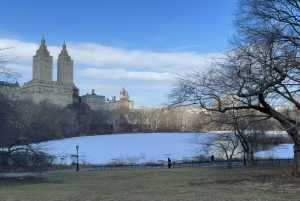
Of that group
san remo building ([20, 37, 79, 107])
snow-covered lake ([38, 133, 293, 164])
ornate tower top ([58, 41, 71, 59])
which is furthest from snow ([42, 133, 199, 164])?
ornate tower top ([58, 41, 71, 59])

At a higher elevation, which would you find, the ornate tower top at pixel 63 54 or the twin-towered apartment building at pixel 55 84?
the ornate tower top at pixel 63 54

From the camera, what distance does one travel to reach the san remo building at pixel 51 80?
154913 mm

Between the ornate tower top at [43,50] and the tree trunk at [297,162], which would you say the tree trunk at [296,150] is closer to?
the tree trunk at [297,162]

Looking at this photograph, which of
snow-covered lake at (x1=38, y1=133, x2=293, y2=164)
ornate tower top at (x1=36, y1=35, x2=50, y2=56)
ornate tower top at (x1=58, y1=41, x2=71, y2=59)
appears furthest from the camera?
ornate tower top at (x1=58, y1=41, x2=71, y2=59)

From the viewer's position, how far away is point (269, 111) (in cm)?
1116

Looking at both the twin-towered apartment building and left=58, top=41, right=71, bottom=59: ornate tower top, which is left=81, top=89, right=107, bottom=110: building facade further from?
left=58, top=41, right=71, bottom=59: ornate tower top

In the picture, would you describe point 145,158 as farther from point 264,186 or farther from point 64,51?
point 64,51

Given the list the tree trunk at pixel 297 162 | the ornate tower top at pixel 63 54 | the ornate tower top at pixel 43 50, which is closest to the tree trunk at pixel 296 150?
the tree trunk at pixel 297 162

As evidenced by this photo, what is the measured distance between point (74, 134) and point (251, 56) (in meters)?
79.5

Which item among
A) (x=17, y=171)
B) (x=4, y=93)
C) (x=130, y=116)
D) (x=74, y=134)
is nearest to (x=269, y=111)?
(x=4, y=93)

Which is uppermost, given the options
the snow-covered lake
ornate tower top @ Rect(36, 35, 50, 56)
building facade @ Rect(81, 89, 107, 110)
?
ornate tower top @ Rect(36, 35, 50, 56)

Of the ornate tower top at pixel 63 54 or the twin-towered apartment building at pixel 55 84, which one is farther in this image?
the ornate tower top at pixel 63 54

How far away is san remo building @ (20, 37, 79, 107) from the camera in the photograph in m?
155

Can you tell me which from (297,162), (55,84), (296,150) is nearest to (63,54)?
(55,84)
